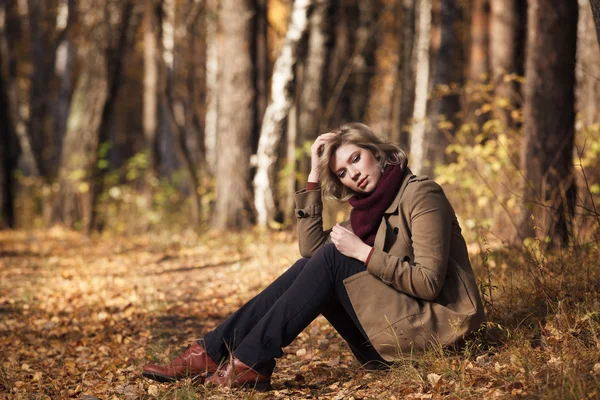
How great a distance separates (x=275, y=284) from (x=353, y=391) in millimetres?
680

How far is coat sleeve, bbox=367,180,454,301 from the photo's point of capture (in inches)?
137

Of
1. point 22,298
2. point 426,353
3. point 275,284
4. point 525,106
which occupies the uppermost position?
point 525,106

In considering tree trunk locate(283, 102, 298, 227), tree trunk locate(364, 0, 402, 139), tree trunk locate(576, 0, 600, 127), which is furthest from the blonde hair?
tree trunk locate(364, 0, 402, 139)

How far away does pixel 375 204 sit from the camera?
146 inches

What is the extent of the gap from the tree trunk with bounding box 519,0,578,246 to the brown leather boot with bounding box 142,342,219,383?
3543mm

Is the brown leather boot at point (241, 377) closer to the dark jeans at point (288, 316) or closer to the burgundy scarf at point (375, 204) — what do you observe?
the dark jeans at point (288, 316)

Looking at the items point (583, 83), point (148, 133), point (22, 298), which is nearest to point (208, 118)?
point (148, 133)

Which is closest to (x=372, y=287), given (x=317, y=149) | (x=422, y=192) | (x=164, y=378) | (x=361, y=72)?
(x=422, y=192)

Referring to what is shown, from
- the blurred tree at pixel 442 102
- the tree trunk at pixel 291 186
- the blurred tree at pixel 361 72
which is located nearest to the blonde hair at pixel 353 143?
the tree trunk at pixel 291 186

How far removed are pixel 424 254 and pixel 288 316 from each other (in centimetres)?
74

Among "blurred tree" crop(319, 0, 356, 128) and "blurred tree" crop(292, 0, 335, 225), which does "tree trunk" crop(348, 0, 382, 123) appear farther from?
"blurred tree" crop(292, 0, 335, 225)

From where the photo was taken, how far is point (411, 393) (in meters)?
3.56

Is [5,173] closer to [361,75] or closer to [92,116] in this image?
[92,116]

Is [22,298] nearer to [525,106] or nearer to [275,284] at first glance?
[275,284]
